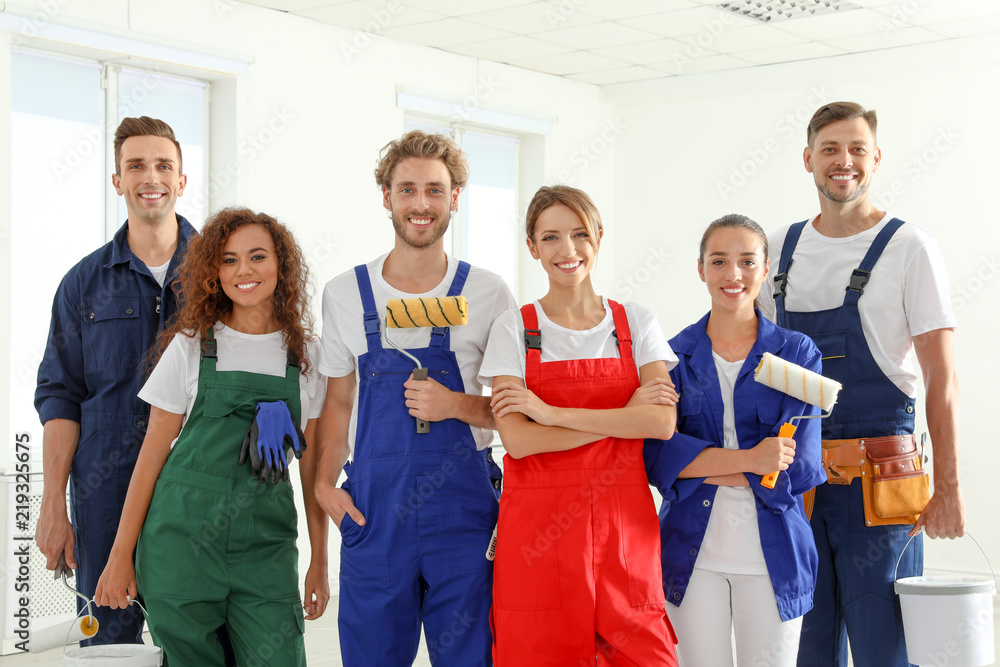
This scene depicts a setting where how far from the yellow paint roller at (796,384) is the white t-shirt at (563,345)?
0.22 meters

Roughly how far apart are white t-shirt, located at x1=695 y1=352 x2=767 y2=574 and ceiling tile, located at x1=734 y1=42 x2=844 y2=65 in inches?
176

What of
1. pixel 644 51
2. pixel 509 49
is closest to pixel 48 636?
pixel 509 49

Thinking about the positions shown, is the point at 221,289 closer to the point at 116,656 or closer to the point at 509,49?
the point at 116,656

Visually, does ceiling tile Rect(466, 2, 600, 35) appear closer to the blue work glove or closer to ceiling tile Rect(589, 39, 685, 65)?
ceiling tile Rect(589, 39, 685, 65)

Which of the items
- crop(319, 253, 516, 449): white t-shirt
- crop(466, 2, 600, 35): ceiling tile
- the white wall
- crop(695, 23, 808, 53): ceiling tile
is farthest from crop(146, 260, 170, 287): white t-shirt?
the white wall

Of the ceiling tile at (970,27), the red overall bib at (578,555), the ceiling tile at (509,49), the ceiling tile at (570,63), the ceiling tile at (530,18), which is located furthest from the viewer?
the ceiling tile at (570,63)

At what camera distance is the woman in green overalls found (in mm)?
2389

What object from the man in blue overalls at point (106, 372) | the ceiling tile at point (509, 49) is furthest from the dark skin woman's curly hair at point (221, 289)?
the ceiling tile at point (509, 49)

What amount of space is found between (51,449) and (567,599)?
1473mm

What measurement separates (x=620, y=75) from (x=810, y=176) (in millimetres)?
1450

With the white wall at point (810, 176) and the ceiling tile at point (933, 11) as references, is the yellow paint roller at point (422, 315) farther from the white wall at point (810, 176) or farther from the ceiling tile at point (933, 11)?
the white wall at point (810, 176)

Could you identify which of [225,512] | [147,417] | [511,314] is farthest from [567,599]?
[147,417]

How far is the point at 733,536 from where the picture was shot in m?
2.32

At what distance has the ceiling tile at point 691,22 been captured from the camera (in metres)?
5.52
